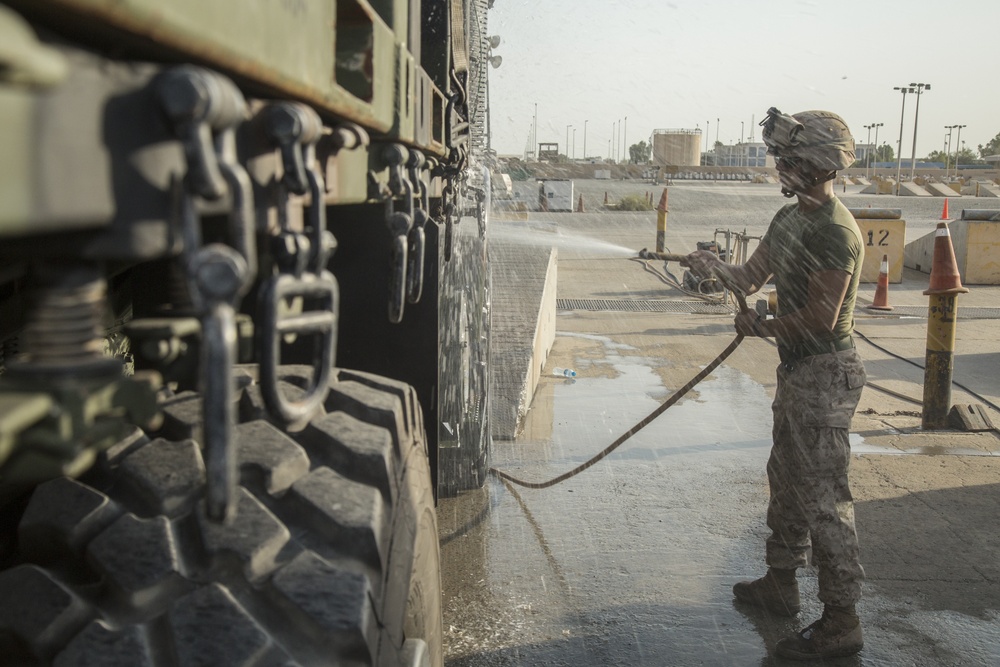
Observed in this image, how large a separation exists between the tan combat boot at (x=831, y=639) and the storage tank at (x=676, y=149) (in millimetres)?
48692

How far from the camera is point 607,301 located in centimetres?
1252

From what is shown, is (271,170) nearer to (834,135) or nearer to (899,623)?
(834,135)

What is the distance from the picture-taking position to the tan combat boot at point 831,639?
352cm

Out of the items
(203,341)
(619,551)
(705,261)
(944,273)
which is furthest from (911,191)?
(203,341)

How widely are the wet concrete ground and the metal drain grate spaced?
3.40m

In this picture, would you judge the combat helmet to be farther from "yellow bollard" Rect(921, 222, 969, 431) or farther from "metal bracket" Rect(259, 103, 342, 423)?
"yellow bollard" Rect(921, 222, 969, 431)

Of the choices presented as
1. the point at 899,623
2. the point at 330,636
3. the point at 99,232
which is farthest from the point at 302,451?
the point at 899,623

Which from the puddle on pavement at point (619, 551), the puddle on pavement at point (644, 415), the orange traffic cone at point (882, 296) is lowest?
the puddle on pavement at point (619, 551)

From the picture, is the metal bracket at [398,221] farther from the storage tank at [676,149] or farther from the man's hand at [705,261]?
the storage tank at [676,149]

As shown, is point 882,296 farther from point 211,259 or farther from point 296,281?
point 211,259

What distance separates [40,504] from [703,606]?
2.90 m

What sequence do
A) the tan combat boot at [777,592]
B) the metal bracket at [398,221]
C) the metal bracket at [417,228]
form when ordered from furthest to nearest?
the tan combat boot at [777,592] → the metal bracket at [417,228] → the metal bracket at [398,221]

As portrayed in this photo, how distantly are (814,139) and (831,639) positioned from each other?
1.82 m

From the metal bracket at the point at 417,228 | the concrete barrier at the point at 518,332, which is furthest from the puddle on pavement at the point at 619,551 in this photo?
the metal bracket at the point at 417,228
